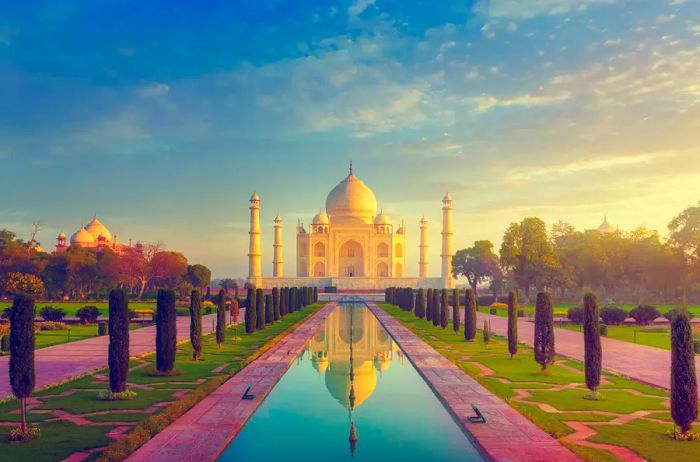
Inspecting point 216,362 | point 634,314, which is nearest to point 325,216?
point 634,314

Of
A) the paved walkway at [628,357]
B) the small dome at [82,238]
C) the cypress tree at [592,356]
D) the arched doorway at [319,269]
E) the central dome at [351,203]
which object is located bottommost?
the paved walkway at [628,357]

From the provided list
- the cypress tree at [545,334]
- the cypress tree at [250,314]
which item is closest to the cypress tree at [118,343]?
the cypress tree at [545,334]

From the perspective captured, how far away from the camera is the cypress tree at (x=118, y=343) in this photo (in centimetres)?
930

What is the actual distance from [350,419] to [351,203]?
54.5 metres

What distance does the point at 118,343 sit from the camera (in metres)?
9.45

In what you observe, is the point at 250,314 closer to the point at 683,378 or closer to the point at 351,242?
the point at 683,378

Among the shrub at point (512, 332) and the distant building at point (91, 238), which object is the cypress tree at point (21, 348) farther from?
the distant building at point (91, 238)

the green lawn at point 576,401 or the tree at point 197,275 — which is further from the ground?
the tree at point 197,275

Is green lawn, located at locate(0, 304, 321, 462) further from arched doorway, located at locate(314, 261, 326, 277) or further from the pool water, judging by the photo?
arched doorway, located at locate(314, 261, 326, 277)

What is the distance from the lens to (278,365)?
12766 mm

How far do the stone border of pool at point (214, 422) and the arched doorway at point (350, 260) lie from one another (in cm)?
4957

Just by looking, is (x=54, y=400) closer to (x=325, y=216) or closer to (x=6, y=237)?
(x=6, y=237)

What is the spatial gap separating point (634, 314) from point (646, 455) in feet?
59.7

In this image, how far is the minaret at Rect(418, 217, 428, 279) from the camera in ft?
197
